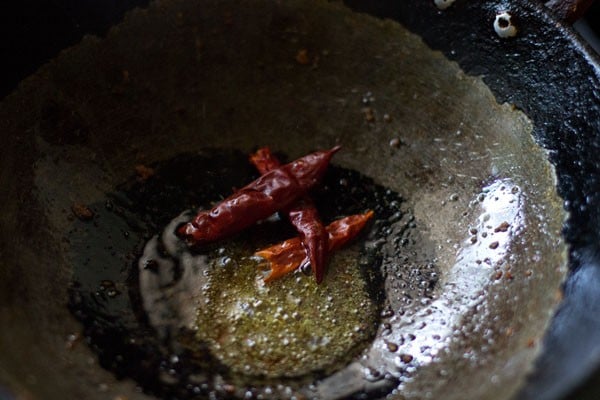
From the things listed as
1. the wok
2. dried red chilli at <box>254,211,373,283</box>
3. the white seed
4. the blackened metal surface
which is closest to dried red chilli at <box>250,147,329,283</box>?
dried red chilli at <box>254,211,373,283</box>

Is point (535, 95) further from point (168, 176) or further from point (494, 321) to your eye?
point (168, 176)

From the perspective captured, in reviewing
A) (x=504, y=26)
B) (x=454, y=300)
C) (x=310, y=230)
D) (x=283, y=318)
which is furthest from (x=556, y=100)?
(x=283, y=318)

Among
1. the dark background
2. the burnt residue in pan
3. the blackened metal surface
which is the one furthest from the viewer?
the dark background

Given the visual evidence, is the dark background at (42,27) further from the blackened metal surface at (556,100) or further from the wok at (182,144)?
the blackened metal surface at (556,100)

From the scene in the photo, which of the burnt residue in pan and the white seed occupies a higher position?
the white seed

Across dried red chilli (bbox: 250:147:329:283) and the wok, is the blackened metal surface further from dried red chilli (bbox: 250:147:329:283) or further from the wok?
dried red chilli (bbox: 250:147:329:283)

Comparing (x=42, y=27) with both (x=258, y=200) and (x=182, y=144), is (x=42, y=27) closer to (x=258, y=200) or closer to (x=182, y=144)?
(x=182, y=144)
